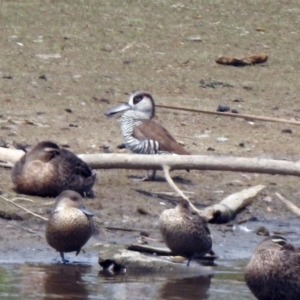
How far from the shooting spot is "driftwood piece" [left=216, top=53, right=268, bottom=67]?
13969mm

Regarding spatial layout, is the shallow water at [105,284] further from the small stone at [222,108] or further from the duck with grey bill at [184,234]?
the small stone at [222,108]

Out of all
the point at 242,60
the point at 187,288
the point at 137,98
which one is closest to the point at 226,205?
the point at 187,288

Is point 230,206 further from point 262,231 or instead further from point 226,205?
point 262,231

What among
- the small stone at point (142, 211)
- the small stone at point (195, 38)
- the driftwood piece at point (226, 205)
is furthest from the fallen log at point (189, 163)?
the small stone at point (195, 38)

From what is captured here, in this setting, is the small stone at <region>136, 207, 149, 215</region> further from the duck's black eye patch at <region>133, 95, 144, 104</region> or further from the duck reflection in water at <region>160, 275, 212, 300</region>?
the duck's black eye patch at <region>133, 95, 144, 104</region>

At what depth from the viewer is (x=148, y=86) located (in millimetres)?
13031

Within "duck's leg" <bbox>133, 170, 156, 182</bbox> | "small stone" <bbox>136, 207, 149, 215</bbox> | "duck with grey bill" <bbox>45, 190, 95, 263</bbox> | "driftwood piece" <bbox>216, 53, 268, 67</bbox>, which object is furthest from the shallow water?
"driftwood piece" <bbox>216, 53, 268, 67</bbox>

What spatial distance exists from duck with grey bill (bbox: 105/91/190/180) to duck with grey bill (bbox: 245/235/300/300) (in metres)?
3.29

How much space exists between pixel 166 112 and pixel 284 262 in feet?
18.3

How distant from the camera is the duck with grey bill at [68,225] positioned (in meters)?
7.68

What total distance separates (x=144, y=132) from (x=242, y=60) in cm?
394

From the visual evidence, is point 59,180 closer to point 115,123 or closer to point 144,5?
point 115,123

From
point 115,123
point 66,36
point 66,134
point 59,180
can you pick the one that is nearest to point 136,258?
point 59,180

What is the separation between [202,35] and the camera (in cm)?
1500
